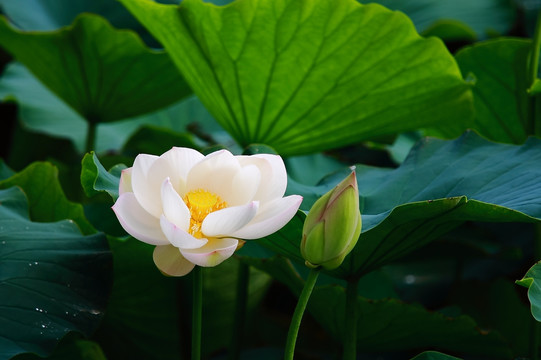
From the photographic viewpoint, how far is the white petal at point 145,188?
58 centimetres

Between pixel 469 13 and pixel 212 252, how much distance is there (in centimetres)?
127

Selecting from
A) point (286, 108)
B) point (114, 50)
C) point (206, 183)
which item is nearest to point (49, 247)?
point (206, 183)

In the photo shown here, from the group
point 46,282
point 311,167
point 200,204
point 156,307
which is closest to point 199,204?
point 200,204

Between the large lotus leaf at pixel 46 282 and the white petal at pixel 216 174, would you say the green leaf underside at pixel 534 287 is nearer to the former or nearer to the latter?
the white petal at pixel 216 174

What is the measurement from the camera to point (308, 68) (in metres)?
0.97

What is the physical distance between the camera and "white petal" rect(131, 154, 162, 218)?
58 centimetres

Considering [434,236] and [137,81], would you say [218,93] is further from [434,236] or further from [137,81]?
[434,236]

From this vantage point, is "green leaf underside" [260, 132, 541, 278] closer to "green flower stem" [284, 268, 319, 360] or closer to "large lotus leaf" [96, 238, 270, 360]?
"green flower stem" [284, 268, 319, 360]

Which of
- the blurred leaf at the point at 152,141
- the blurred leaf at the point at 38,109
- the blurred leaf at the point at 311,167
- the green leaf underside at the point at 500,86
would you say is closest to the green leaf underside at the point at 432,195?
the green leaf underside at the point at 500,86

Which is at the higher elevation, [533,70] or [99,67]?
[533,70]

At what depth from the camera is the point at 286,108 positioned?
100 cm

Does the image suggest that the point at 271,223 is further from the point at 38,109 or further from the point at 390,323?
the point at 38,109

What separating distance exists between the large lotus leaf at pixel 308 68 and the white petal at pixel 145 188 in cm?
38

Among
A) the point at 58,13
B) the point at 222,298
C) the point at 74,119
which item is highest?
the point at 58,13
